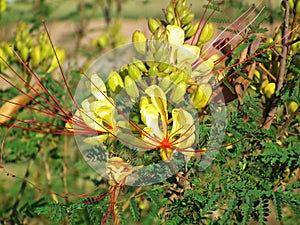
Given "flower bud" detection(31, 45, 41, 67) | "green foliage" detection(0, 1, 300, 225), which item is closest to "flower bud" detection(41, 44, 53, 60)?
"flower bud" detection(31, 45, 41, 67)

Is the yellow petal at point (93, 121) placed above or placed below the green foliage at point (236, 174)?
above

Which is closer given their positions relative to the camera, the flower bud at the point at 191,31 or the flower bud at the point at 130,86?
the flower bud at the point at 130,86

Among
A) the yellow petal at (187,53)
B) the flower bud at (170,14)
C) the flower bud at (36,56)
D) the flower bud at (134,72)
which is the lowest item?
the flower bud at (134,72)

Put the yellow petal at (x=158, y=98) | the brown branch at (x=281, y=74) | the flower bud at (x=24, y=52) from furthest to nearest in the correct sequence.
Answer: the flower bud at (x=24, y=52) → the brown branch at (x=281, y=74) → the yellow petal at (x=158, y=98)

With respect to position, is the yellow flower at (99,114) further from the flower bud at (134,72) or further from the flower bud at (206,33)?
the flower bud at (206,33)

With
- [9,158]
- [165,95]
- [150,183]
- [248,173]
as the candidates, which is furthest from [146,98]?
[9,158]

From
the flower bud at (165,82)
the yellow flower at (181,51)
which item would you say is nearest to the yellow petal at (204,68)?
the yellow flower at (181,51)

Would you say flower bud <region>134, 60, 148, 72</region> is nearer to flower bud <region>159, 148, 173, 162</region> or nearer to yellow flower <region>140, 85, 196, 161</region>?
yellow flower <region>140, 85, 196, 161</region>
